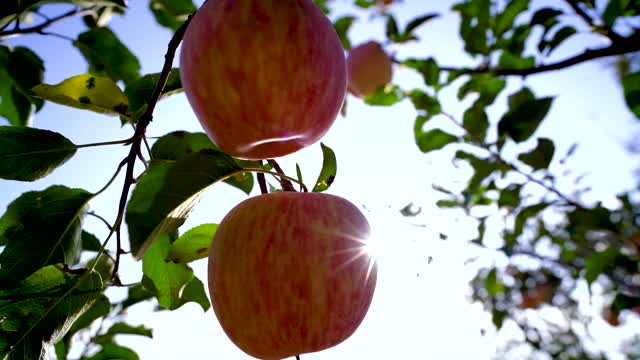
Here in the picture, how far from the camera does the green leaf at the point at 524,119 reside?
1349mm

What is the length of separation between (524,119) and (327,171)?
0.76 meters

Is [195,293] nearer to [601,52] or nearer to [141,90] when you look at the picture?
[141,90]

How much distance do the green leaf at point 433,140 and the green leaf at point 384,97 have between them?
0.21m

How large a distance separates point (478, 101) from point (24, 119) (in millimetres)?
1274

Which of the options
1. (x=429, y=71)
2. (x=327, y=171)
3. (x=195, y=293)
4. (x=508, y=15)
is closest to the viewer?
(x=327, y=171)

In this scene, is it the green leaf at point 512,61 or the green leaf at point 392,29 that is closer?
the green leaf at point 512,61

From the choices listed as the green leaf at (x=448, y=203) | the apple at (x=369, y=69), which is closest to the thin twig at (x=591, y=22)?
the apple at (x=369, y=69)

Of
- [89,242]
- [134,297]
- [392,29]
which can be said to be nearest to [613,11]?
[392,29]

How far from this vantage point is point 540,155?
150 centimetres

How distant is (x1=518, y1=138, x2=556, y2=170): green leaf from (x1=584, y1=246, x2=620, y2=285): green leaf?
0.29m

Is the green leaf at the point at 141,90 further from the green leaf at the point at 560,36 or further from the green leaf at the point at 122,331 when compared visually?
the green leaf at the point at 560,36

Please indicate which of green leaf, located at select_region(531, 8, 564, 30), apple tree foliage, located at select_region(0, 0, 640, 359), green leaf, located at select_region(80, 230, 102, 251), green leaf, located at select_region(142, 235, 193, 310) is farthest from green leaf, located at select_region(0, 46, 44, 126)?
green leaf, located at select_region(531, 8, 564, 30)

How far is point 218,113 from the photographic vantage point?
566mm

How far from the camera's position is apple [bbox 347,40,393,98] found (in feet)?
6.54
